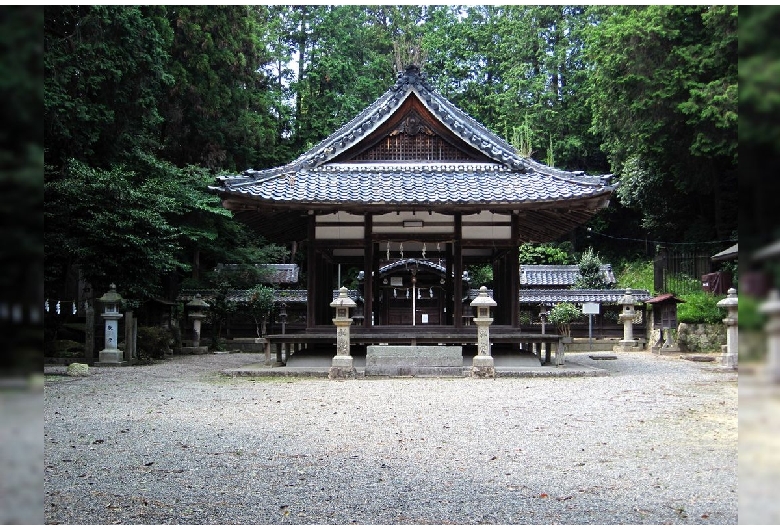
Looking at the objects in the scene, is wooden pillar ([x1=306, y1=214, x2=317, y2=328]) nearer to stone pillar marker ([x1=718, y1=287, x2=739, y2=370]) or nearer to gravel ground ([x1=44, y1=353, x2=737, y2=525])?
gravel ground ([x1=44, y1=353, x2=737, y2=525])

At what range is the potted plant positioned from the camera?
71.1ft

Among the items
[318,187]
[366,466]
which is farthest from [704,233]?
[366,466]

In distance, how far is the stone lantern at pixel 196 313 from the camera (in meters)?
19.9

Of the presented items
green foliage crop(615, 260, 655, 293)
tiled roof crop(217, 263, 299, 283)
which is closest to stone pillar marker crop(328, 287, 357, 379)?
tiled roof crop(217, 263, 299, 283)

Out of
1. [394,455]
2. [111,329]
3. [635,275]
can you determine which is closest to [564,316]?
[635,275]

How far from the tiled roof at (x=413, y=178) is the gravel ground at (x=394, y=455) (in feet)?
12.8

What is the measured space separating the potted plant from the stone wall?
4.18 m

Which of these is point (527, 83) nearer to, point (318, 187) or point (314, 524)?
point (318, 187)

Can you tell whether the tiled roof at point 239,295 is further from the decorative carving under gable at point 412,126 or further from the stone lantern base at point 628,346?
the stone lantern base at point 628,346

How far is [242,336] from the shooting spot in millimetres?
22984

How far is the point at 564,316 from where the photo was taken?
856 inches

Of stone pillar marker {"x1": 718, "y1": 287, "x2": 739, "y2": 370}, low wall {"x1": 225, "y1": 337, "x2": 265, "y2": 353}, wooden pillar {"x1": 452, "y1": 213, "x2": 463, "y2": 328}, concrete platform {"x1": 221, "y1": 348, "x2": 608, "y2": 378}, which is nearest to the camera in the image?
concrete platform {"x1": 221, "y1": 348, "x2": 608, "y2": 378}

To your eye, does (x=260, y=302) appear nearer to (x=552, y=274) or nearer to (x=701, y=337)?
(x=701, y=337)

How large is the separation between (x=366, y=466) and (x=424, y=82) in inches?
413
